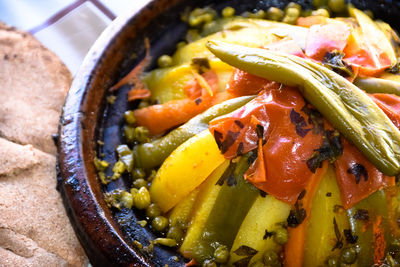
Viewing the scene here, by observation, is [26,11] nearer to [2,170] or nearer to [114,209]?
[2,170]

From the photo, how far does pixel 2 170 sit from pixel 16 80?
3.11ft

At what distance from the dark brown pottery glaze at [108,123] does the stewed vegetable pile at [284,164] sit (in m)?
0.10

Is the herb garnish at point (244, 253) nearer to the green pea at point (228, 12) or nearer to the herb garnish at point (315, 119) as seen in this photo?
the herb garnish at point (315, 119)

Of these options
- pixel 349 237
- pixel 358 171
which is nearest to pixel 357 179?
pixel 358 171

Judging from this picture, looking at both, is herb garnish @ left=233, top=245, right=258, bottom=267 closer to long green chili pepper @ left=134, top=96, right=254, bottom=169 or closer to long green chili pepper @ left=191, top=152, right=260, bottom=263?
long green chili pepper @ left=191, top=152, right=260, bottom=263

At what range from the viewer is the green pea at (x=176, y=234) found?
2660mm

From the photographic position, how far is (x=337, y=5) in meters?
3.50

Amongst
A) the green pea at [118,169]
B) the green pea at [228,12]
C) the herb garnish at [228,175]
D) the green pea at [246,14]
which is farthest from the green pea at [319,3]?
the green pea at [118,169]

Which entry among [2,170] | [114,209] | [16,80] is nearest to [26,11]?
[16,80]

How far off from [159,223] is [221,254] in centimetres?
41

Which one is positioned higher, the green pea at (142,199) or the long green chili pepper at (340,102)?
the long green chili pepper at (340,102)

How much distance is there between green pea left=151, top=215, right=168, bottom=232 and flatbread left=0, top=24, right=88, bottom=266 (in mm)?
650

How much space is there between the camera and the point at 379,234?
2465 millimetres

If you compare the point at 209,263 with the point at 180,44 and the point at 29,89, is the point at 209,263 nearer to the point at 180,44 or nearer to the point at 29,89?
the point at 180,44
